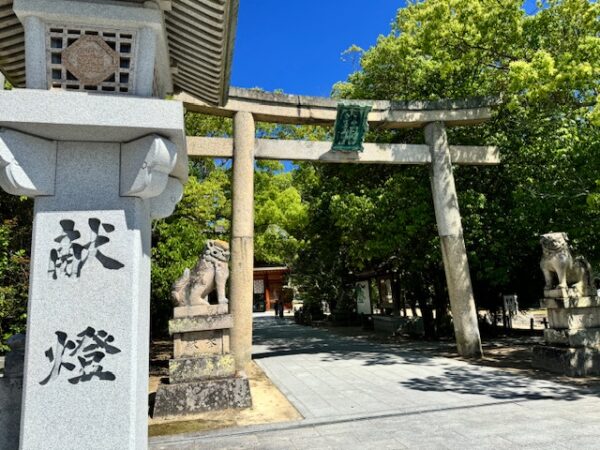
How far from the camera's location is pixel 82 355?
9.52ft

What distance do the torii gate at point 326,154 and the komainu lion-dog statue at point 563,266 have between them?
219 cm

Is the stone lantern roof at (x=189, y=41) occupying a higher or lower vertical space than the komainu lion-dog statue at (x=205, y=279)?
higher

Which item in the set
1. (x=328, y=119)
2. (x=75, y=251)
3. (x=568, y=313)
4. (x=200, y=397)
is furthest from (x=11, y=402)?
(x=568, y=313)

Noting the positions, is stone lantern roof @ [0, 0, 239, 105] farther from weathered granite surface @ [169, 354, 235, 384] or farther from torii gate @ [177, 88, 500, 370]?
torii gate @ [177, 88, 500, 370]

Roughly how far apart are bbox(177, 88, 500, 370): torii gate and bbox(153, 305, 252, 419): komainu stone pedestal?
2.10 m

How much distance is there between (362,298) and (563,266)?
1312cm

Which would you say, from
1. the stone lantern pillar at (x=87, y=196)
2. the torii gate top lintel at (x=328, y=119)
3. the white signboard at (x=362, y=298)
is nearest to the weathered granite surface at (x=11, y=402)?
the stone lantern pillar at (x=87, y=196)

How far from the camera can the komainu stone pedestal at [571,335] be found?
24.9 ft

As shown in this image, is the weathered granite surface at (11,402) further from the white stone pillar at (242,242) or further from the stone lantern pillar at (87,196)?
the white stone pillar at (242,242)

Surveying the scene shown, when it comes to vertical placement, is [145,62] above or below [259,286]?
above

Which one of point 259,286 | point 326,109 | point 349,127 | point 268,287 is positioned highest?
point 326,109

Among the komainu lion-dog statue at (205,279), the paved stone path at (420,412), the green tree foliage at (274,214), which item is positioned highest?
the green tree foliage at (274,214)

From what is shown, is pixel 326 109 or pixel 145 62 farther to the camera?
pixel 326 109

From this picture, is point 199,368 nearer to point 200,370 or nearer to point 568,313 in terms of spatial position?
point 200,370
